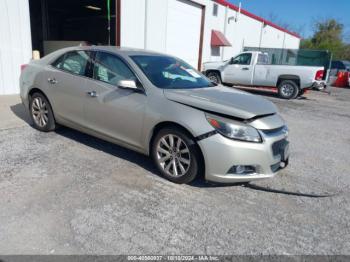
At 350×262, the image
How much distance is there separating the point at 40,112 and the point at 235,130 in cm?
365

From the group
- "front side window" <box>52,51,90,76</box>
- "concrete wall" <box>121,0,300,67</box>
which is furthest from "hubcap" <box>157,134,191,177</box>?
A: "concrete wall" <box>121,0,300,67</box>

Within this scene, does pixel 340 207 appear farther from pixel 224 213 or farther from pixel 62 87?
pixel 62 87

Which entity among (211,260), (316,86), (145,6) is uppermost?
(145,6)

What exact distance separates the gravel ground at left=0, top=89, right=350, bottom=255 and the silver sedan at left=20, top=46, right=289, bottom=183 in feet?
1.11

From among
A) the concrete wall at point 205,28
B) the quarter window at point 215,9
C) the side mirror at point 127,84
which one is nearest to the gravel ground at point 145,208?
the side mirror at point 127,84

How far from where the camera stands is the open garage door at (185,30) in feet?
41.7

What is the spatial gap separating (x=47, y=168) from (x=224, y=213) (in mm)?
2434

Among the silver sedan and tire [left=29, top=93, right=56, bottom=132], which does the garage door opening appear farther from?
the silver sedan

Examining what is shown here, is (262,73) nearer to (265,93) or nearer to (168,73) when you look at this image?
(265,93)

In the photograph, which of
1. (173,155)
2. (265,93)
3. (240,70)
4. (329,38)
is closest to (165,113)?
(173,155)

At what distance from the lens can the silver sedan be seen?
10.7 feet

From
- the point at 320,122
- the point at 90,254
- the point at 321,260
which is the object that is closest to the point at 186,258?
the point at 90,254

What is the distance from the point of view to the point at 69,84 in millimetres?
4547

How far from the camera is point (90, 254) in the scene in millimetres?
2389
